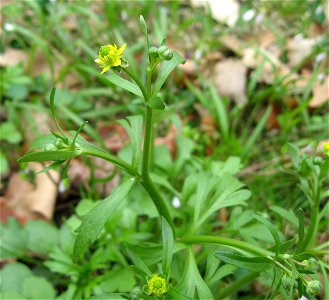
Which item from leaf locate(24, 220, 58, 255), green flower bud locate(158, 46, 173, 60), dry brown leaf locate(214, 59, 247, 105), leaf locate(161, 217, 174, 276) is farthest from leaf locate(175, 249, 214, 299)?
dry brown leaf locate(214, 59, 247, 105)

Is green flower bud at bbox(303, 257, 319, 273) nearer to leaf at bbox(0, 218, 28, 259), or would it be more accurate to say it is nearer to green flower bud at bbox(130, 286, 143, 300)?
green flower bud at bbox(130, 286, 143, 300)

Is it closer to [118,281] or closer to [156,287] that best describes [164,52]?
[156,287]

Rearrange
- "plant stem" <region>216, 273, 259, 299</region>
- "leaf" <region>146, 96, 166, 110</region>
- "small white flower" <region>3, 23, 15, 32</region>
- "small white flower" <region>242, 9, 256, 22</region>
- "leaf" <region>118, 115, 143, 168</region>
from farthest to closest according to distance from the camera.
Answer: "small white flower" <region>242, 9, 256, 22</region> < "small white flower" <region>3, 23, 15, 32</region> < "plant stem" <region>216, 273, 259, 299</region> < "leaf" <region>118, 115, 143, 168</region> < "leaf" <region>146, 96, 166, 110</region>

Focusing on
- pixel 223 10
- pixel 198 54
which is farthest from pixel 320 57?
pixel 223 10

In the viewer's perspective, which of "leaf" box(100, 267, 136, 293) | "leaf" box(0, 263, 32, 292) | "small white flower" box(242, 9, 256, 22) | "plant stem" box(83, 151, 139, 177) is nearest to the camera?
"plant stem" box(83, 151, 139, 177)

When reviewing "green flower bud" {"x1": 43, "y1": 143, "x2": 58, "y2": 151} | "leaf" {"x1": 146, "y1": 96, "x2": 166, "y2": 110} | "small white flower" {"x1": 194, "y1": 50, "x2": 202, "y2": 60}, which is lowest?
"green flower bud" {"x1": 43, "y1": 143, "x2": 58, "y2": 151}
